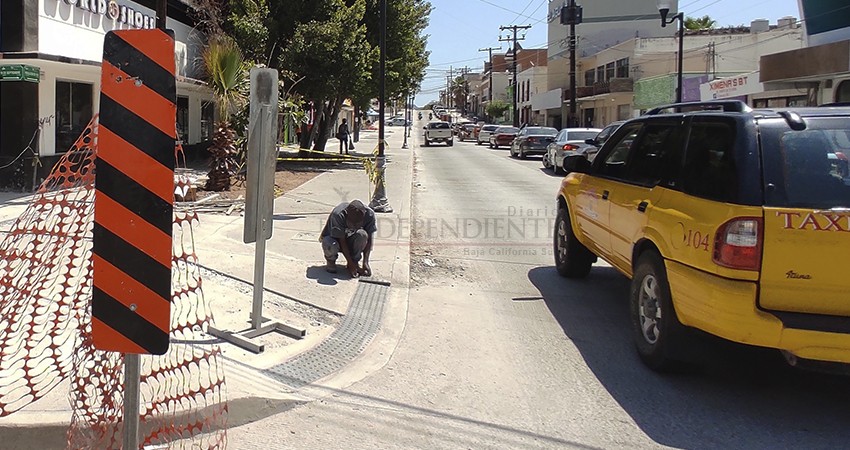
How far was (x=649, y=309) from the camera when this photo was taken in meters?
5.25

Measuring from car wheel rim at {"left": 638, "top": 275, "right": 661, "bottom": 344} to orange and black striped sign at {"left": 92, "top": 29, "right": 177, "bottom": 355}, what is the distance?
11.3ft

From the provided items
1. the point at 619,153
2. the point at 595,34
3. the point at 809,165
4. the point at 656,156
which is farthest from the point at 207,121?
the point at 595,34

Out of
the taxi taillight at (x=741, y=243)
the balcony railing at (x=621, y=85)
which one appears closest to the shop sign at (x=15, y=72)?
the taxi taillight at (x=741, y=243)

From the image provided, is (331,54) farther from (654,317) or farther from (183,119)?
(654,317)

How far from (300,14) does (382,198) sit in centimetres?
1062

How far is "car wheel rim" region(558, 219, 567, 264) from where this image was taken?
8.11m

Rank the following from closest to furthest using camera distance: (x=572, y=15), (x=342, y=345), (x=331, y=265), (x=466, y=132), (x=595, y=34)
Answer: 1. (x=342, y=345)
2. (x=331, y=265)
3. (x=572, y=15)
4. (x=595, y=34)
5. (x=466, y=132)

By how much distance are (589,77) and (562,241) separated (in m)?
50.5

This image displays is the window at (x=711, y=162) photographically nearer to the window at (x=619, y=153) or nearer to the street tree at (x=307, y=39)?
the window at (x=619, y=153)

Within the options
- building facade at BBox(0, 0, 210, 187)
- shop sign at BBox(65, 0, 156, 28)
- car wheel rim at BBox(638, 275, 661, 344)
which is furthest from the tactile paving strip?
shop sign at BBox(65, 0, 156, 28)

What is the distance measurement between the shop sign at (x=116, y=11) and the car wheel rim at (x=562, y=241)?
10314 millimetres

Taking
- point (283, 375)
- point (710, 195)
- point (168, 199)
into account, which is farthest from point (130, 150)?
point (710, 195)

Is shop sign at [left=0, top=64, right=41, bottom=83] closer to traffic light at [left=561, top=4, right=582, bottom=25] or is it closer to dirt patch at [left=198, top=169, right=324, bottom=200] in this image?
dirt patch at [left=198, top=169, right=324, bottom=200]

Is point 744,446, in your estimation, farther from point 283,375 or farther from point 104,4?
point 104,4
